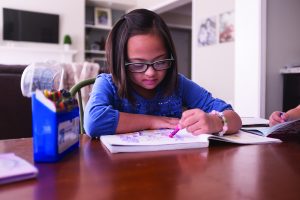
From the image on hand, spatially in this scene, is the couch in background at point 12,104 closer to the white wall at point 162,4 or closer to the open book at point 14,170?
the open book at point 14,170

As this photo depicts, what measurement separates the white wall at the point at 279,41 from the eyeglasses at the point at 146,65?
2.05m

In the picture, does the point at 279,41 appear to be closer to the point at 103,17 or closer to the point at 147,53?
the point at 147,53

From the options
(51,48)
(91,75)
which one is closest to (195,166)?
(91,75)

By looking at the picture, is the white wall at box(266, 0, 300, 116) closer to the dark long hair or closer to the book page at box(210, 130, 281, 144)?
the dark long hair

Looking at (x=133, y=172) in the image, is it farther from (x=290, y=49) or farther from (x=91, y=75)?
(x=290, y=49)

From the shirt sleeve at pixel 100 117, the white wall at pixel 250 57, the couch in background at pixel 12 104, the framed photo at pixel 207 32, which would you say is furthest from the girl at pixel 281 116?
the framed photo at pixel 207 32

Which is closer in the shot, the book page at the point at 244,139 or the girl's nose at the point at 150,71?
the book page at the point at 244,139

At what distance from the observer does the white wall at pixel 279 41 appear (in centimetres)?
270

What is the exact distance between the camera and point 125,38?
0.96m

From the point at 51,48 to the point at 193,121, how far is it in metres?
5.41

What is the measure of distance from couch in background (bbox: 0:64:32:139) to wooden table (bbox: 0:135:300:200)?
1.14 meters

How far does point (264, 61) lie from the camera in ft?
8.72

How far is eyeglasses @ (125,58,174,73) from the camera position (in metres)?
0.91

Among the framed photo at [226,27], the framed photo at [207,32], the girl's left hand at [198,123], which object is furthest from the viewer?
the framed photo at [207,32]
